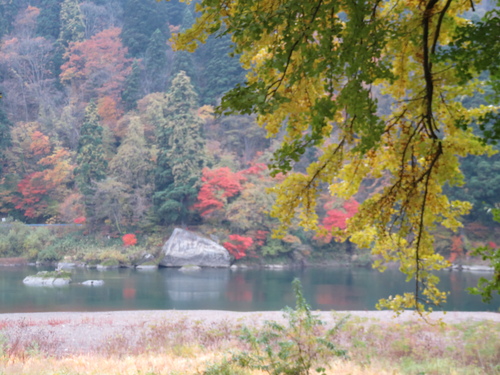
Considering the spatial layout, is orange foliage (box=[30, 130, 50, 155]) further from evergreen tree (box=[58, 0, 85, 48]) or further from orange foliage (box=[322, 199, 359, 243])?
orange foliage (box=[322, 199, 359, 243])

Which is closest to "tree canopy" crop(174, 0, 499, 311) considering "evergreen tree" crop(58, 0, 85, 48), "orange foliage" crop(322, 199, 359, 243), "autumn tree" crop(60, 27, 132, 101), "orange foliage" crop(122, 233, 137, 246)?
"orange foliage" crop(322, 199, 359, 243)

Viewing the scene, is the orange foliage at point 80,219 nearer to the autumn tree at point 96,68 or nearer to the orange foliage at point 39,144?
the orange foliage at point 39,144

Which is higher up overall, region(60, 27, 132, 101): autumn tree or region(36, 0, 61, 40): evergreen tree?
region(36, 0, 61, 40): evergreen tree

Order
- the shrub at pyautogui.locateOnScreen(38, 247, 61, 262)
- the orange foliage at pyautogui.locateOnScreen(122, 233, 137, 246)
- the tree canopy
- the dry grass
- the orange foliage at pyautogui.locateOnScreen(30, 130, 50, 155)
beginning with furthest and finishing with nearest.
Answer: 1. the orange foliage at pyautogui.locateOnScreen(30, 130, 50, 155)
2. the orange foliage at pyautogui.locateOnScreen(122, 233, 137, 246)
3. the shrub at pyautogui.locateOnScreen(38, 247, 61, 262)
4. the dry grass
5. the tree canopy

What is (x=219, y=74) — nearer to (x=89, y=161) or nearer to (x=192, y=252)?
(x=89, y=161)

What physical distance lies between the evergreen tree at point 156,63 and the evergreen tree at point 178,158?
6.85 meters

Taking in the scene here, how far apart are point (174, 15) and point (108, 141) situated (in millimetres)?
14954

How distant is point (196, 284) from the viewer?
1677cm

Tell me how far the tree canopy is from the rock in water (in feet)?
60.6

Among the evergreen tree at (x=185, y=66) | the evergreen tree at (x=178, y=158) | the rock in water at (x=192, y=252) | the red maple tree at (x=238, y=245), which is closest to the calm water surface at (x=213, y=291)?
the rock in water at (x=192, y=252)

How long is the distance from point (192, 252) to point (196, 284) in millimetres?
4508

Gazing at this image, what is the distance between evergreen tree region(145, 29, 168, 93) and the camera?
30109mm

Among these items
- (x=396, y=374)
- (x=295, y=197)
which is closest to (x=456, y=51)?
(x=295, y=197)

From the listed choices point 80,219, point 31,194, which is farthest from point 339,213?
point 31,194
